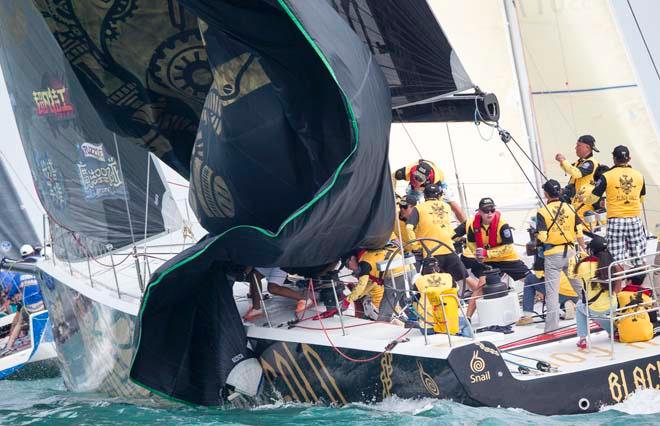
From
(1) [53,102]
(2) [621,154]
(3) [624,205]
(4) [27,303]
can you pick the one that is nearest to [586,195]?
(3) [624,205]

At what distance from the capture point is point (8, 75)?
10094 millimetres

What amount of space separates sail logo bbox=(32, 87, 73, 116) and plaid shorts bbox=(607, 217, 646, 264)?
462 centimetres

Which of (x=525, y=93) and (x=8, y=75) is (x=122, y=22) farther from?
(x=525, y=93)

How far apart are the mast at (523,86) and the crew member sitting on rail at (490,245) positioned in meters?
4.14

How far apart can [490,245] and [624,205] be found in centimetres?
102

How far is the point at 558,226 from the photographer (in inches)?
294

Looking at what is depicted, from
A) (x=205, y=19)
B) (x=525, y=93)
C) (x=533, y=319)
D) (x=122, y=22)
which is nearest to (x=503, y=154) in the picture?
(x=525, y=93)

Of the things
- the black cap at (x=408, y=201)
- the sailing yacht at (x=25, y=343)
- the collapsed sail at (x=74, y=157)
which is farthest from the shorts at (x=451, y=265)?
the sailing yacht at (x=25, y=343)

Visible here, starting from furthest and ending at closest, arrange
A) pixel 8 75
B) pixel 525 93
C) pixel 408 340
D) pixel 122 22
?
1. pixel 525 93
2. pixel 8 75
3. pixel 122 22
4. pixel 408 340

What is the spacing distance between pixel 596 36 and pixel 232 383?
726cm

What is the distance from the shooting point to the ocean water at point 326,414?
5.87 metres

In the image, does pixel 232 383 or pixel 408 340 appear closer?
pixel 408 340

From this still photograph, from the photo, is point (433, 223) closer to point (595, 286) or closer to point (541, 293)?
point (541, 293)

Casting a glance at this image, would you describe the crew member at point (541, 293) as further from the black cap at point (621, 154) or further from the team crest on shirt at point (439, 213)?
the black cap at point (621, 154)
